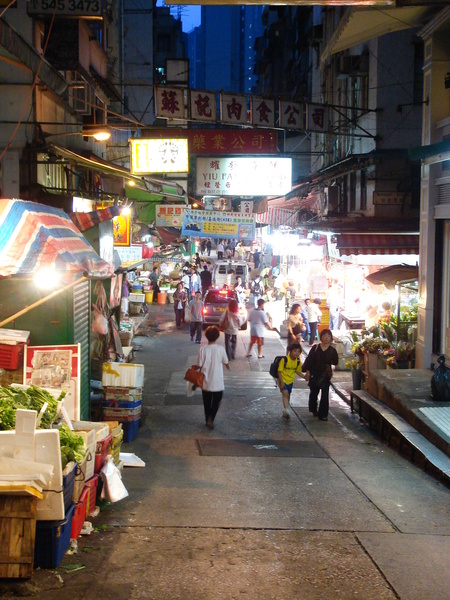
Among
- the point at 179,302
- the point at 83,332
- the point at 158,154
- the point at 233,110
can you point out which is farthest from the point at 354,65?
the point at 83,332

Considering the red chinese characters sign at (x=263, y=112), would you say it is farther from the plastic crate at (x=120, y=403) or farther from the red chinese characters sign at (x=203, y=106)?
the plastic crate at (x=120, y=403)

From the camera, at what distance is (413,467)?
933 cm

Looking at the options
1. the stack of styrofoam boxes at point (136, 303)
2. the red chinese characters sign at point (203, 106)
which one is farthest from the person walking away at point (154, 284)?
the red chinese characters sign at point (203, 106)

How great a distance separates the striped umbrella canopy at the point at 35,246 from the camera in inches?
262

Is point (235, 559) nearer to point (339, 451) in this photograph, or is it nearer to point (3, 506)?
point (3, 506)

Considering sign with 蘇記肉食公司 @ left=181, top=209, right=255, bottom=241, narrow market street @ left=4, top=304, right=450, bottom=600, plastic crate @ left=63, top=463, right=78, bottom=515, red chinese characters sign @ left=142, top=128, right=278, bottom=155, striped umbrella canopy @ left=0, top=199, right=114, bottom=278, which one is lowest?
narrow market street @ left=4, top=304, right=450, bottom=600

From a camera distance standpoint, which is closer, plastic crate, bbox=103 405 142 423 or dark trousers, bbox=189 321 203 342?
plastic crate, bbox=103 405 142 423

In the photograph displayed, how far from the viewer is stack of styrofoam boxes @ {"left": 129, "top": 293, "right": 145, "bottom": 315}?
82.1 ft

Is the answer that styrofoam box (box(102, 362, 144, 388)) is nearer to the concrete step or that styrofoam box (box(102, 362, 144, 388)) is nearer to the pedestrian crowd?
the pedestrian crowd

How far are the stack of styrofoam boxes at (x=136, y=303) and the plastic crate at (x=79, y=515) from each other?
61.0ft

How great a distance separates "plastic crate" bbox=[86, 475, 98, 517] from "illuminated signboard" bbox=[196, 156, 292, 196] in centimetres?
1558

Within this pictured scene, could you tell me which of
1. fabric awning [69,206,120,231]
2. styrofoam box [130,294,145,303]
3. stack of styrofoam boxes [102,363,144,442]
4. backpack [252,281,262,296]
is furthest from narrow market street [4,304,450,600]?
backpack [252,281,262,296]

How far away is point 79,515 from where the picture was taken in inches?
246

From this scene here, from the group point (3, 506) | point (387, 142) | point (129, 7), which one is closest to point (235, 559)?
point (3, 506)
